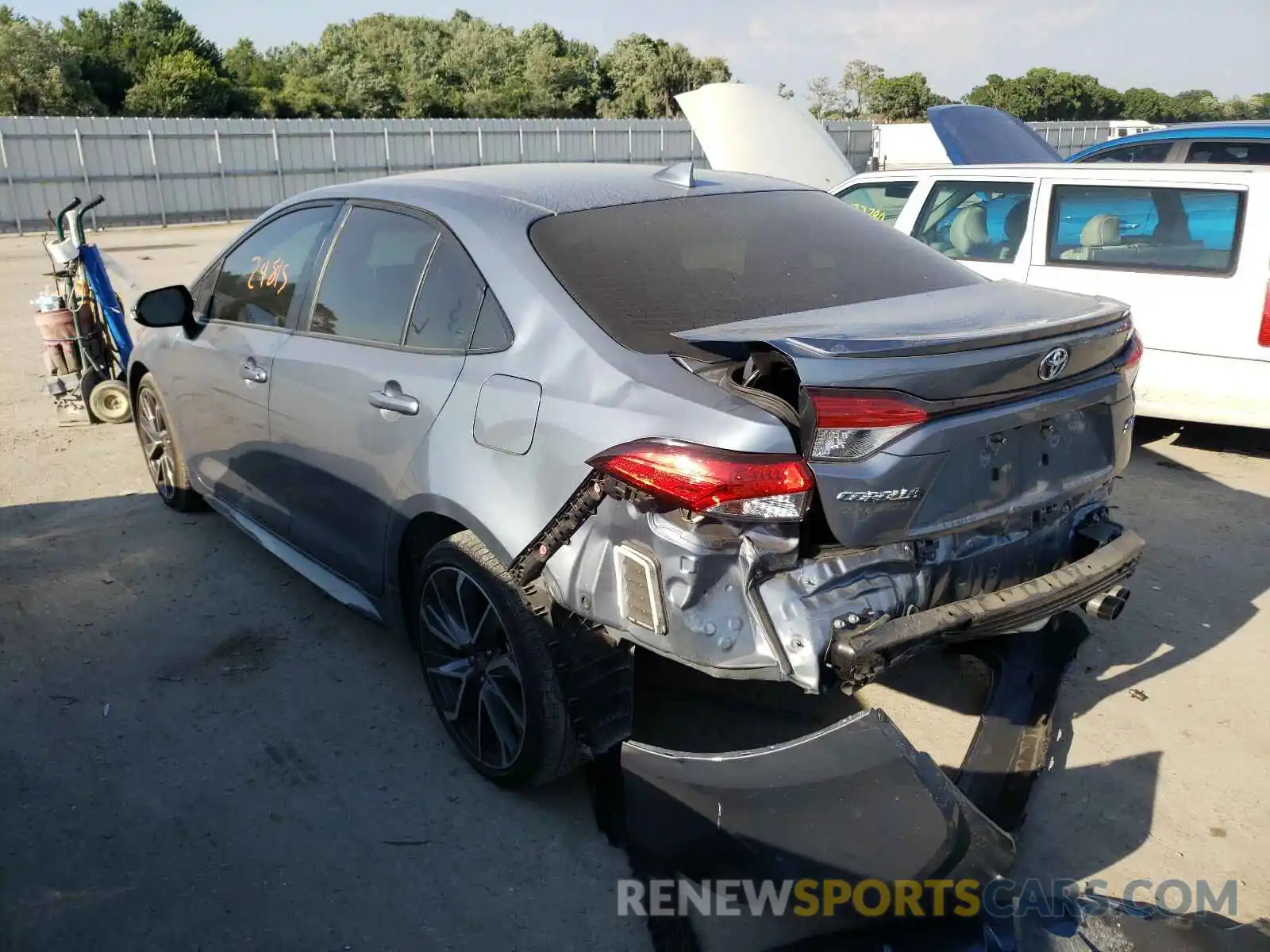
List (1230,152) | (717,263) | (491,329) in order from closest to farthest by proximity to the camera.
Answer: (491,329) < (717,263) < (1230,152)

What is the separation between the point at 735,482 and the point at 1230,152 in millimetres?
8453

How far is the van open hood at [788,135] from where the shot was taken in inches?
339

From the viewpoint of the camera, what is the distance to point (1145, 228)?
612 cm

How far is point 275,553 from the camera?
4188 millimetres

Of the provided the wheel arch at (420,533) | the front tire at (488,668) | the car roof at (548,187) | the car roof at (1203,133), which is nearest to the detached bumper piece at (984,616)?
the front tire at (488,668)

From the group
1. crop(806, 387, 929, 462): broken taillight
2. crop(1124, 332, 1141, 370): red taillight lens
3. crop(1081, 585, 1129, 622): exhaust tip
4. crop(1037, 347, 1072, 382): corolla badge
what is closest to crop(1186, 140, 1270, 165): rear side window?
crop(1124, 332, 1141, 370): red taillight lens

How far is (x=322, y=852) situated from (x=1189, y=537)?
408 centimetres

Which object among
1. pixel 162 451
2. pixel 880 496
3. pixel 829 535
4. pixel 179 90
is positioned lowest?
pixel 162 451

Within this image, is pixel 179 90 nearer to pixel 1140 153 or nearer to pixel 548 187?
pixel 1140 153

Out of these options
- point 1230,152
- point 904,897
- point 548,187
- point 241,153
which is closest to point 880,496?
point 904,897

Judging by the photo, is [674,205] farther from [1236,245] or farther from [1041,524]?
[1236,245]

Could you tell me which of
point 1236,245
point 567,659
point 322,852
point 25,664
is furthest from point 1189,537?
point 25,664

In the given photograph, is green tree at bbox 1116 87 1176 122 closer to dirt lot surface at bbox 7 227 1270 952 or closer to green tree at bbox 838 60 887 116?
green tree at bbox 838 60 887 116

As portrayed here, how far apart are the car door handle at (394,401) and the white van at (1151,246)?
3824 millimetres
